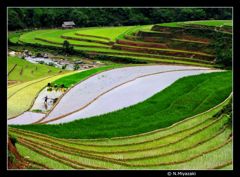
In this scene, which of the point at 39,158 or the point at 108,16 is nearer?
the point at 39,158

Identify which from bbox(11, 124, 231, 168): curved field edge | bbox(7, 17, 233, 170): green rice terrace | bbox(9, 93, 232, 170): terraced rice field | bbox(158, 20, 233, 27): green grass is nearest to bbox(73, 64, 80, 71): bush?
bbox(7, 17, 233, 170): green rice terrace

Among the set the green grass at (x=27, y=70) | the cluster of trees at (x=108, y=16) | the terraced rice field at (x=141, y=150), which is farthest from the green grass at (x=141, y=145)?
the cluster of trees at (x=108, y=16)

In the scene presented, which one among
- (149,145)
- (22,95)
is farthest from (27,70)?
(149,145)

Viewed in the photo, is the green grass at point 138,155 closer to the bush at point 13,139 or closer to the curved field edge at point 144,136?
the curved field edge at point 144,136

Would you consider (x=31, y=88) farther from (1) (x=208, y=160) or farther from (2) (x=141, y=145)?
(1) (x=208, y=160)
